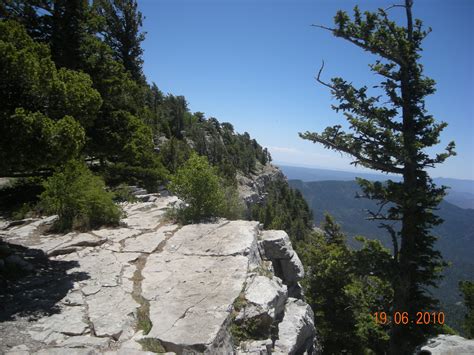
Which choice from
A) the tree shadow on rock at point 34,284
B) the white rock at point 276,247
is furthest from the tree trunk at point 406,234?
the tree shadow on rock at point 34,284

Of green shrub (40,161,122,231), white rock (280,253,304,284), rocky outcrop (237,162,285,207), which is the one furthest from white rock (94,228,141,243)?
rocky outcrop (237,162,285,207)

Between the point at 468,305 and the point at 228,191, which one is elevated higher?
the point at 228,191

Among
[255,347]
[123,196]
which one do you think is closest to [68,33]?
[123,196]

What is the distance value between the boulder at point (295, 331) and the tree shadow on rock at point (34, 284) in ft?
14.7

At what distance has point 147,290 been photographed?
6.25 meters

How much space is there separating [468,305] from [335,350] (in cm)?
983

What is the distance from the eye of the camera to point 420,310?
1306 cm

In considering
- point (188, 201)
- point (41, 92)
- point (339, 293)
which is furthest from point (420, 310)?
point (41, 92)

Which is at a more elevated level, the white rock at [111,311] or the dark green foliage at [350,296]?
the white rock at [111,311]

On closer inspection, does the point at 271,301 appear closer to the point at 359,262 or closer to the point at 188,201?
the point at 188,201

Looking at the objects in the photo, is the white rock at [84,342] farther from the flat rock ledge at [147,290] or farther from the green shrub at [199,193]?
the green shrub at [199,193]

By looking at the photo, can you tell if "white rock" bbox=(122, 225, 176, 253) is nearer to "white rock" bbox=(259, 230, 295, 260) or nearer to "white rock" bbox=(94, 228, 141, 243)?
"white rock" bbox=(94, 228, 141, 243)

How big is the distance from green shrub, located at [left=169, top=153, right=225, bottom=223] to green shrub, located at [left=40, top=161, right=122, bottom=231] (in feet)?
7.63

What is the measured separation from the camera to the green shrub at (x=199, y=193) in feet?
34.9
